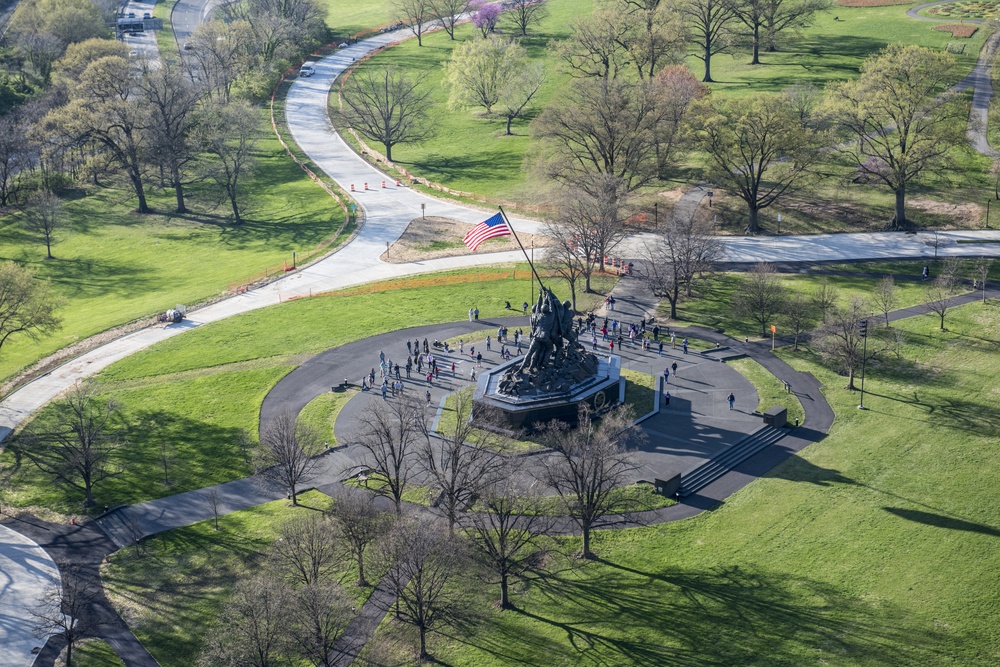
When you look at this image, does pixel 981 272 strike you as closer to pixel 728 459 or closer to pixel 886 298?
pixel 886 298

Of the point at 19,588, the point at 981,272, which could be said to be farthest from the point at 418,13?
the point at 19,588

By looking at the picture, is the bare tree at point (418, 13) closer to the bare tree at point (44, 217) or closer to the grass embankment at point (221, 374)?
the bare tree at point (44, 217)

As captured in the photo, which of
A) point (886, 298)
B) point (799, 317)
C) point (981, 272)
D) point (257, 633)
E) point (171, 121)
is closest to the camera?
point (257, 633)

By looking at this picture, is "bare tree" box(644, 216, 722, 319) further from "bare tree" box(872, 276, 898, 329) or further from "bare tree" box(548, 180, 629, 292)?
"bare tree" box(872, 276, 898, 329)

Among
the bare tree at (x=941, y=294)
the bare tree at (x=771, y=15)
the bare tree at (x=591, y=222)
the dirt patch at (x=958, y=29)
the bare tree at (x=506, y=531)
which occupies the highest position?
the bare tree at (x=771, y=15)

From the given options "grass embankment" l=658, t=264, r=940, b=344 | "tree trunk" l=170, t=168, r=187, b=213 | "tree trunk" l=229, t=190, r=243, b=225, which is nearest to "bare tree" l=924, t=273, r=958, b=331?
"grass embankment" l=658, t=264, r=940, b=344

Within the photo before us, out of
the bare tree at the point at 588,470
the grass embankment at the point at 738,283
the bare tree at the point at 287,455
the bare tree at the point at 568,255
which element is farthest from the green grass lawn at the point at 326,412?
the grass embankment at the point at 738,283

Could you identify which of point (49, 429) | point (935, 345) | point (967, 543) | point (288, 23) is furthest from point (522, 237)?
point (288, 23)
